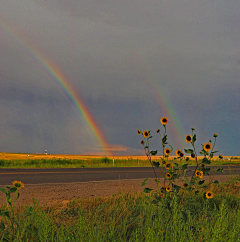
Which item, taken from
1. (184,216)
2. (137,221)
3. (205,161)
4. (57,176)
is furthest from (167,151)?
(57,176)

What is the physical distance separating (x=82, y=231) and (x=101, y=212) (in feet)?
6.01

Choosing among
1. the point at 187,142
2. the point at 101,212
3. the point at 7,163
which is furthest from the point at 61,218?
the point at 7,163

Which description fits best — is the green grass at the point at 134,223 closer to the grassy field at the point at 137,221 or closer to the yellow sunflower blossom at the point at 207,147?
the grassy field at the point at 137,221

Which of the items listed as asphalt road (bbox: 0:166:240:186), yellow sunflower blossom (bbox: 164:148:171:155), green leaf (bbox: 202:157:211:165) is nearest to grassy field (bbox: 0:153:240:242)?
green leaf (bbox: 202:157:211:165)

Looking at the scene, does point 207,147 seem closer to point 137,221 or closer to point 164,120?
point 164,120

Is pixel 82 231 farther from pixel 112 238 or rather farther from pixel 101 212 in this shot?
pixel 101 212

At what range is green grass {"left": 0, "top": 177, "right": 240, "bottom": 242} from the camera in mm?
3387

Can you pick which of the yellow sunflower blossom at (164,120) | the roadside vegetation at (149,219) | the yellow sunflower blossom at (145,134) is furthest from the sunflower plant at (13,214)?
the yellow sunflower blossom at (164,120)

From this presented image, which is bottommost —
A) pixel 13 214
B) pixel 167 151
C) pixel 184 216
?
pixel 184 216

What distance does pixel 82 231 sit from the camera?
367cm

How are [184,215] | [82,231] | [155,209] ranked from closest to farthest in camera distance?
[82,231] → [184,215] → [155,209]

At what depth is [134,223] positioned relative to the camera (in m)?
4.66

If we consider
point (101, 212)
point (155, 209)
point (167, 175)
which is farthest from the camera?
point (101, 212)

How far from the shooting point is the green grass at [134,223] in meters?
3.39
